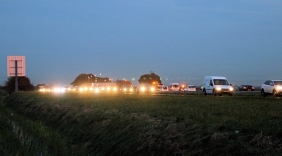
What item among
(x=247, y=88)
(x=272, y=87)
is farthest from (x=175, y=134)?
(x=247, y=88)

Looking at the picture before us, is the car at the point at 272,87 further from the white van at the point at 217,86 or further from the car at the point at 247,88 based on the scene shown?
the car at the point at 247,88

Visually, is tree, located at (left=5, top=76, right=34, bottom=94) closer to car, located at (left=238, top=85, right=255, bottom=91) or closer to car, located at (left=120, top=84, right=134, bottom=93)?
car, located at (left=120, top=84, right=134, bottom=93)

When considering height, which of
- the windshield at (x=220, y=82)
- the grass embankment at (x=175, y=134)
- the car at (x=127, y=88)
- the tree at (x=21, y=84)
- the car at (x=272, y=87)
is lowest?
the grass embankment at (x=175, y=134)

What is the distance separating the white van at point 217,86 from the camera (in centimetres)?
4506

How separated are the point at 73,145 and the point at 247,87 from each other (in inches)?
2742

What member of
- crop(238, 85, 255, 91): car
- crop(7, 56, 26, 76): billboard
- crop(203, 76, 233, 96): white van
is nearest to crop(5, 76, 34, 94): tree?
crop(7, 56, 26, 76): billboard

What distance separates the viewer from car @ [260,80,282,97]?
41781 mm

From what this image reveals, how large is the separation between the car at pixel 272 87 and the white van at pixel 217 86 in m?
3.31

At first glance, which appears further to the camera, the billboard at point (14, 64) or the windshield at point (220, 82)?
the billboard at point (14, 64)

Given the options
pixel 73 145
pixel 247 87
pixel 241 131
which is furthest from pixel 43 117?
pixel 247 87

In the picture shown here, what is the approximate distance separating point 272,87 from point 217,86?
5464 mm

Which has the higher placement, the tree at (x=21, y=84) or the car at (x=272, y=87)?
the tree at (x=21, y=84)

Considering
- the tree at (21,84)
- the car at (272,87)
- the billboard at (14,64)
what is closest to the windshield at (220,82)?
the car at (272,87)

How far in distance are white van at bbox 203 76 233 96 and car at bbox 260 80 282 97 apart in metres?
3.31
